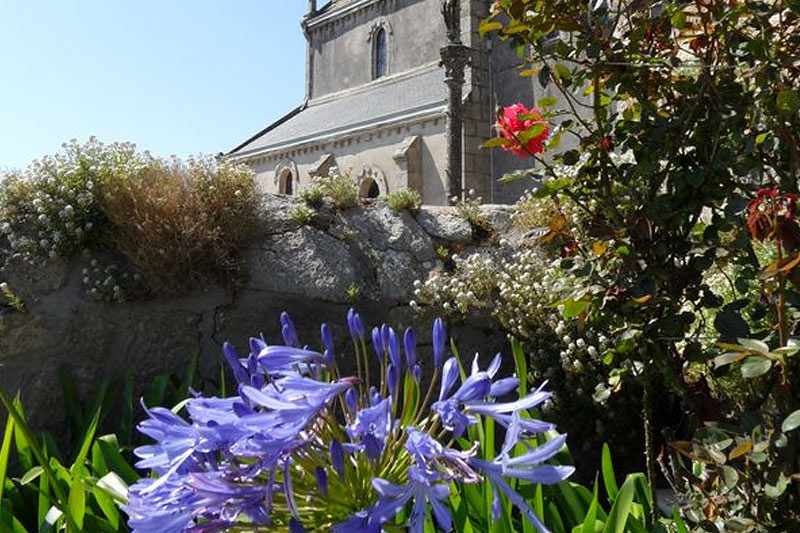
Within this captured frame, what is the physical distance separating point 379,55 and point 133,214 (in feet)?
90.6

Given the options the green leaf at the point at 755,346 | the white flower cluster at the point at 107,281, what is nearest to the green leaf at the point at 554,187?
the green leaf at the point at 755,346

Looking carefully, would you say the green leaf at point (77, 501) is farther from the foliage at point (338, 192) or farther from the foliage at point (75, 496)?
the foliage at point (338, 192)

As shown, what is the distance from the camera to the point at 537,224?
478cm

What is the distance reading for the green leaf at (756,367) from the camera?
4.78 ft

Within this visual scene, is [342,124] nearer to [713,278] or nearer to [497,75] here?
[497,75]

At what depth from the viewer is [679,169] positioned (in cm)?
216

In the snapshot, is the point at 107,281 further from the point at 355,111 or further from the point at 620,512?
the point at 355,111

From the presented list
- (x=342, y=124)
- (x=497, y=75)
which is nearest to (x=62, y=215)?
(x=497, y=75)

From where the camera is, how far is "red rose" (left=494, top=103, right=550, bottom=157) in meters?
2.48

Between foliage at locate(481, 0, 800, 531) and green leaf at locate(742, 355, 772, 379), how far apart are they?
34cm

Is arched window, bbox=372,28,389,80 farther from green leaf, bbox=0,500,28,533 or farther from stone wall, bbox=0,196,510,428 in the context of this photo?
green leaf, bbox=0,500,28,533

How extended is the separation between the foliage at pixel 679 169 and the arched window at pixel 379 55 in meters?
28.8

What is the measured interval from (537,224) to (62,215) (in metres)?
2.96

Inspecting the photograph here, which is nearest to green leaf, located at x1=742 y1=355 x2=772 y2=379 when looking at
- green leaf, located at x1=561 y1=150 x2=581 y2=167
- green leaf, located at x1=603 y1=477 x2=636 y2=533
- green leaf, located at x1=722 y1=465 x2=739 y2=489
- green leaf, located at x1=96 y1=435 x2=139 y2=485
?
green leaf, located at x1=722 y1=465 x2=739 y2=489
